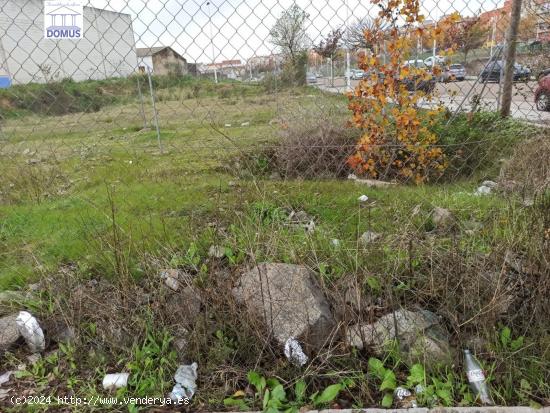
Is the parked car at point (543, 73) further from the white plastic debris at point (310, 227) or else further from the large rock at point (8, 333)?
the large rock at point (8, 333)

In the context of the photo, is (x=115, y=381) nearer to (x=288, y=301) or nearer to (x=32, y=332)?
(x=32, y=332)

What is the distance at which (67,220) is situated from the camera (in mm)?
3174

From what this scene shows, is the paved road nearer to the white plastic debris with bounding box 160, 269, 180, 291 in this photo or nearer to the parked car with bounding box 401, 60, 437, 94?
the parked car with bounding box 401, 60, 437, 94

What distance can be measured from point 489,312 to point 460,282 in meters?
0.17

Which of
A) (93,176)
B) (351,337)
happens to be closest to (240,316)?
(351,337)

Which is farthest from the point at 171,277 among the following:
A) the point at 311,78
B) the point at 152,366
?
the point at 311,78

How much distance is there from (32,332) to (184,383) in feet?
2.64

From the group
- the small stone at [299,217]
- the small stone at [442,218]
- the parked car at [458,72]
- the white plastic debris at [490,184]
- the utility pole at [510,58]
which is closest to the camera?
the small stone at [442,218]

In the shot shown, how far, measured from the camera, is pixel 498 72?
497 centimetres

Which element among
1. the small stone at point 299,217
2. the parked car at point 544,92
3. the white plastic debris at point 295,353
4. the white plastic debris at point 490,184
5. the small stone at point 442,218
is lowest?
the white plastic debris at point 295,353

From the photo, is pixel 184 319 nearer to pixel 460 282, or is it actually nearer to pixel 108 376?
pixel 108 376

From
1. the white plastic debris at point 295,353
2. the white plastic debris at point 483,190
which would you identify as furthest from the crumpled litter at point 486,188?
the white plastic debris at point 295,353

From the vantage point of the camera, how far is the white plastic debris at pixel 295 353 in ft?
6.00

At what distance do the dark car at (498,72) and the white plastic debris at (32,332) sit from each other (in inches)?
182
